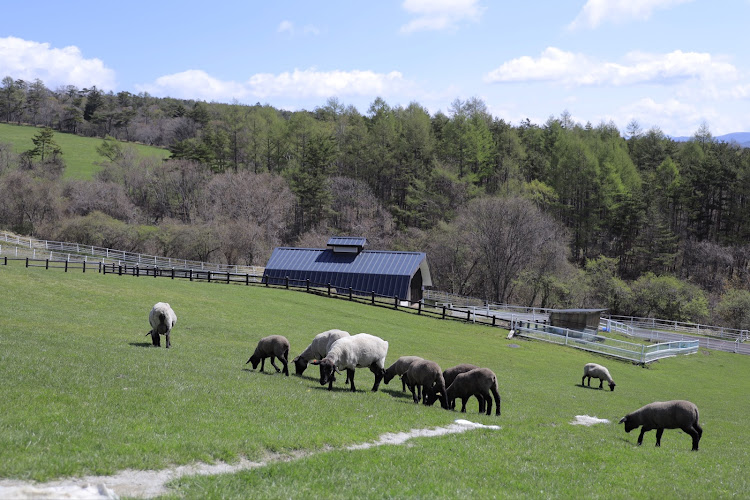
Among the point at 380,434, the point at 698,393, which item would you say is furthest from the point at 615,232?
the point at 380,434

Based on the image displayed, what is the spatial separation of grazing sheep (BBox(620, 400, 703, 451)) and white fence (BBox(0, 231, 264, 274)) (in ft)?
149

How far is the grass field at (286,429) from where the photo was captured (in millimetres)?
7449

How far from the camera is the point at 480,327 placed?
3941cm

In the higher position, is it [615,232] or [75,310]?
[615,232]

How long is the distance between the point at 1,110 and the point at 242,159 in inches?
2653

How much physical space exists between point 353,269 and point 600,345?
19844mm

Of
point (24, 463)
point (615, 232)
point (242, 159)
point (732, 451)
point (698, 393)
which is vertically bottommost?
point (698, 393)

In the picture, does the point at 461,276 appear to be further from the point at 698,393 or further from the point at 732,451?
the point at 732,451

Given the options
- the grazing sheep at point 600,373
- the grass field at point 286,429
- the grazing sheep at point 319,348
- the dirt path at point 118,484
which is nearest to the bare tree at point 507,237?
the grazing sheep at point 600,373

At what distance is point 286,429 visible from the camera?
376 inches

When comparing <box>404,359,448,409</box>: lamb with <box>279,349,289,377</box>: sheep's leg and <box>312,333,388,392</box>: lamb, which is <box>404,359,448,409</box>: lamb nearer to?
<box>312,333,388,392</box>: lamb

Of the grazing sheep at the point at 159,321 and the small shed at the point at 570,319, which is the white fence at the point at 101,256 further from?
the grazing sheep at the point at 159,321

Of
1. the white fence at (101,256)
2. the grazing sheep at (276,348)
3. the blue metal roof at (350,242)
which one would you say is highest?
the blue metal roof at (350,242)

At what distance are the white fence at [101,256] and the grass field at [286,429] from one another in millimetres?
32397
